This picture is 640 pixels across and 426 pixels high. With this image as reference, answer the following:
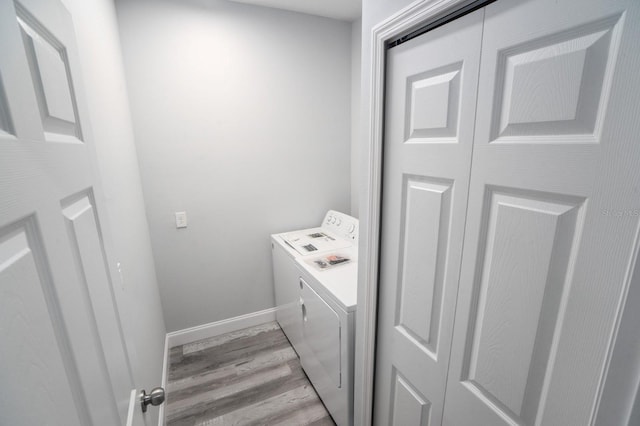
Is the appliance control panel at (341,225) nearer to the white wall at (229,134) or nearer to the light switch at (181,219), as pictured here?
the white wall at (229,134)

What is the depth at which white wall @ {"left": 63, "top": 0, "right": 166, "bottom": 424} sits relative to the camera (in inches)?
40.0

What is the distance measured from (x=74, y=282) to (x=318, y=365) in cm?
154

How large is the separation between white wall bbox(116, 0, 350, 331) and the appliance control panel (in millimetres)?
118

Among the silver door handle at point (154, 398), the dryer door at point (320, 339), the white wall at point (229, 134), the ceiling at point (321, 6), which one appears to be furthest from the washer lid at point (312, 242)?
the ceiling at point (321, 6)

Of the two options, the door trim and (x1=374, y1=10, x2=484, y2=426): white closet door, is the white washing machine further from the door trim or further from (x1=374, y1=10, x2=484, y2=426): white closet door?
(x1=374, y1=10, x2=484, y2=426): white closet door

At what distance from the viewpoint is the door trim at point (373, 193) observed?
76cm

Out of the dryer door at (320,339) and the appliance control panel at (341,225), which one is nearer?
the dryer door at (320,339)

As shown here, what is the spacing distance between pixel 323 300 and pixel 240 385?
100cm

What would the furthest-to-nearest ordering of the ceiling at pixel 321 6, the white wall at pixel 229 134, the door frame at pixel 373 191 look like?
the ceiling at pixel 321 6 < the white wall at pixel 229 134 < the door frame at pixel 373 191

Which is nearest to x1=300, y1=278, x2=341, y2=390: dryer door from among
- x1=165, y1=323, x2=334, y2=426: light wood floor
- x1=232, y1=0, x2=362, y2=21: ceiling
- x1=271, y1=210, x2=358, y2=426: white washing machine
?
x1=271, y1=210, x2=358, y2=426: white washing machine

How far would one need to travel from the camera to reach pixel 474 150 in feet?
2.36

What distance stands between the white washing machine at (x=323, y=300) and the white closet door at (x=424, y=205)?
12.0 inches

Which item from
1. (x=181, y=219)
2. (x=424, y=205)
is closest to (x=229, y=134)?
(x=181, y=219)

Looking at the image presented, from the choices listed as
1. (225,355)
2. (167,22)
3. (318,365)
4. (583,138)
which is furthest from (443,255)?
(167,22)
